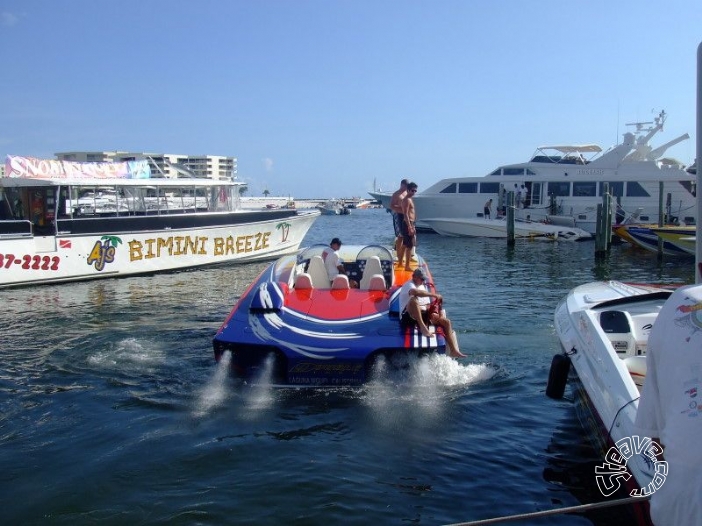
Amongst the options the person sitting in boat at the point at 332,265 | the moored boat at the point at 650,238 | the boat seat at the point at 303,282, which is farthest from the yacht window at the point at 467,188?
the boat seat at the point at 303,282

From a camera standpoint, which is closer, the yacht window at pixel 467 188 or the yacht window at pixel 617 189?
the yacht window at pixel 617 189

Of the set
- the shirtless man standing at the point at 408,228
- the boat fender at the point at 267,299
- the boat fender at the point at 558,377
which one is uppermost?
the shirtless man standing at the point at 408,228

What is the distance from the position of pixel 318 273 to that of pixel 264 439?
430 centimetres

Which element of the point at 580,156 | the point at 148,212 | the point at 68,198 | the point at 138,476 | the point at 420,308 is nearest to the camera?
the point at 138,476

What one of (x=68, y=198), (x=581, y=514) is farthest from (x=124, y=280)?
(x=581, y=514)

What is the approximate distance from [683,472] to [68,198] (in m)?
18.5

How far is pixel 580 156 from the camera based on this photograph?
38.9 m

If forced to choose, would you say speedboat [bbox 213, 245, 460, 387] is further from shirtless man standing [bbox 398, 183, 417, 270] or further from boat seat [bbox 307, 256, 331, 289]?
shirtless man standing [bbox 398, 183, 417, 270]

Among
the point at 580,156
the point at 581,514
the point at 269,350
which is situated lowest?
the point at 581,514

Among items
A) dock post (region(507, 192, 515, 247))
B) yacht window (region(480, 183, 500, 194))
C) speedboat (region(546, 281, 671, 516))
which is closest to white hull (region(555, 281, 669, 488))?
speedboat (region(546, 281, 671, 516))

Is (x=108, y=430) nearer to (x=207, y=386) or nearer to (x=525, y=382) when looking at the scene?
(x=207, y=386)

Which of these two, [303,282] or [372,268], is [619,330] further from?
[303,282]

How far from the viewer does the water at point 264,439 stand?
5414mm

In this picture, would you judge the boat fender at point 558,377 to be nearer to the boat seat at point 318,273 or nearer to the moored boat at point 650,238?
the boat seat at point 318,273
